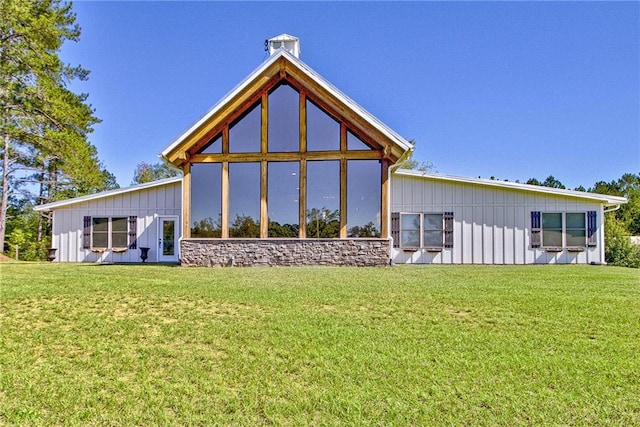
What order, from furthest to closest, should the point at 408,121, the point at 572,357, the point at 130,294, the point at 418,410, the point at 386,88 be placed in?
1. the point at 408,121
2. the point at 386,88
3. the point at 130,294
4. the point at 572,357
5. the point at 418,410

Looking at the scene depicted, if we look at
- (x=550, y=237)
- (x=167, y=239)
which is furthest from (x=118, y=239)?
(x=550, y=237)

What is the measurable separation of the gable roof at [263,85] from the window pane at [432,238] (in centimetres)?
401

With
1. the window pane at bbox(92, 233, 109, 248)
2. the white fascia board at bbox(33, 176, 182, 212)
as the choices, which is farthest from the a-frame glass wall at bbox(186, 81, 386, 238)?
the window pane at bbox(92, 233, 109, 248)

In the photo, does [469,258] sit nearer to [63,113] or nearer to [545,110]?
[545,110]

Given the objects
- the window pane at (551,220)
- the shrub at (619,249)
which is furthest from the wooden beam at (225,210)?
the shrub at (619,249)

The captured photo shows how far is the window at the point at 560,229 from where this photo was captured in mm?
14023

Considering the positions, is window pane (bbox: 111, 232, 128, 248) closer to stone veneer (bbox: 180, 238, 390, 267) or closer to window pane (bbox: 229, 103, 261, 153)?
stone veneer (bbox: 180, 238, 390, 267)

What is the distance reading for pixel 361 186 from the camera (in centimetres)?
1186

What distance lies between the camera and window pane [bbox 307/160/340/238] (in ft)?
38.8

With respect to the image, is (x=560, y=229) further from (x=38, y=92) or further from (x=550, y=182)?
(x=550, y=182)

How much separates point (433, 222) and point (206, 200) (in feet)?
25.6

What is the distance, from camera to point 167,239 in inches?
614

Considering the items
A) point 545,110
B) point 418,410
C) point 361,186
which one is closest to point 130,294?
point 418,410

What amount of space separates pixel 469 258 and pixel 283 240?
679 cm
